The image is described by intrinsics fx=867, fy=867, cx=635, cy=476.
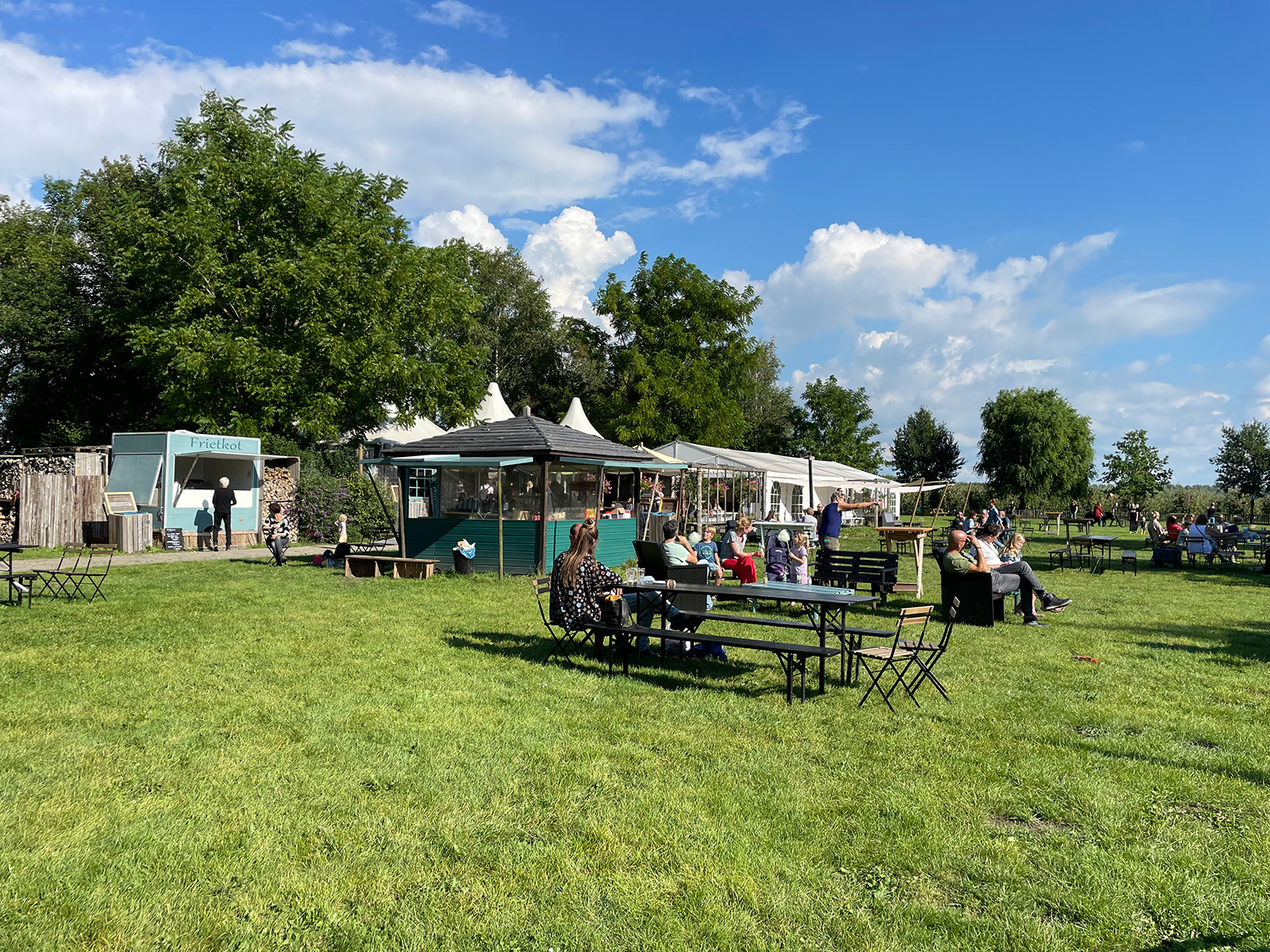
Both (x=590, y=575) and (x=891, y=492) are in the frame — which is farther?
(x=891, y=492)

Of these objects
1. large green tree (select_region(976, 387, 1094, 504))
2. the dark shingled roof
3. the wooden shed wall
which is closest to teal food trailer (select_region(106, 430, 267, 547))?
the wooden shed wall

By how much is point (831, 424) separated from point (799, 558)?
46.6 meters

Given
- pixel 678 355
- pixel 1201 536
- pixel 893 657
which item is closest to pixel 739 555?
pixel 893 657

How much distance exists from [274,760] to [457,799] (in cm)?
133

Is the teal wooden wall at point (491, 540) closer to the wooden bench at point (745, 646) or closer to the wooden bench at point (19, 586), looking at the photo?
the wooden bench at point (19, 586)

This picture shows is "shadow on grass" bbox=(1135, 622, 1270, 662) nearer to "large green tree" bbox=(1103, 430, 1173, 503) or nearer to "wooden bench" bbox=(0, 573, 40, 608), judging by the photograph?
"wooden bench" bbox=(0, 573, 40, 608)

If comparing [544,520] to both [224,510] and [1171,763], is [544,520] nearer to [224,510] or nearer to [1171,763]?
[224,510]

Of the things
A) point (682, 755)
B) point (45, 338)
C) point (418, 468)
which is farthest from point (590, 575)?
point (45, 338)

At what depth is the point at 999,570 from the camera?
11.0 meters

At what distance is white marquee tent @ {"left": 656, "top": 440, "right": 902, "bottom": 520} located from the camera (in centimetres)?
2791

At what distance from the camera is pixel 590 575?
8117mm

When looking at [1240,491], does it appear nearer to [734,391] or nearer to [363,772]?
[734,391]

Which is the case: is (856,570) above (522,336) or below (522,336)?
below

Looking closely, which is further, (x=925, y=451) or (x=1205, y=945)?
(x=925, y=451)
